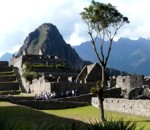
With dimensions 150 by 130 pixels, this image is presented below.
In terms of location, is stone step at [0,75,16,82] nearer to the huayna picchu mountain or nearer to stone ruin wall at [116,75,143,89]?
stone ruin wall at [116,75,143,89]

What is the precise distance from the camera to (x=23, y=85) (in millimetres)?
77000

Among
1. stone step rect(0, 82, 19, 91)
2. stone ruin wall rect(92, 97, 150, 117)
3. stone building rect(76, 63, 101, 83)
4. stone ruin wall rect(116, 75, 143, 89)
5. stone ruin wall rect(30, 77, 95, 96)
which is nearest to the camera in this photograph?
stone ruin wall rect(92, 97, 150, 117)

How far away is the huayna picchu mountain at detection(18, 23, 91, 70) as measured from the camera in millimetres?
155375

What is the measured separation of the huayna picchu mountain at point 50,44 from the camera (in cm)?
15538

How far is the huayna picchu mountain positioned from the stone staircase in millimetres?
62955

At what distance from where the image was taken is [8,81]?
254ft

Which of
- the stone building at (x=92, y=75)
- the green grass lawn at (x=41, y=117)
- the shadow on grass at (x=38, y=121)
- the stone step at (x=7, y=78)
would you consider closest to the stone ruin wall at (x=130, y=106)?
the green grass lawn at (x=41, y=117)

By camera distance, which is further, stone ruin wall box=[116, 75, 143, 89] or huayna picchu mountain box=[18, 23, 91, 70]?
huayna picchu mountain box=[18, 23, 91, 70]

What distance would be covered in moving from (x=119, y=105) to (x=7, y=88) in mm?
37523

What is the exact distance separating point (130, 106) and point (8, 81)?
43.1 metres

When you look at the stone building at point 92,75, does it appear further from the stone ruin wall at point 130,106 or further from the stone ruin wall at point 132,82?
the stone ruin wall at point 130,106

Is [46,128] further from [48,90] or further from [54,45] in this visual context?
[54,45]

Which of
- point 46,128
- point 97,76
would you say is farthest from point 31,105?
point 46,128

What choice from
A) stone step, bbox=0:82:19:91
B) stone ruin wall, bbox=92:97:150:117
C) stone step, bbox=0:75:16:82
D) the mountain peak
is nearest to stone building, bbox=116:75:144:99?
stone ruin wall, bbox=92:97:150:117
